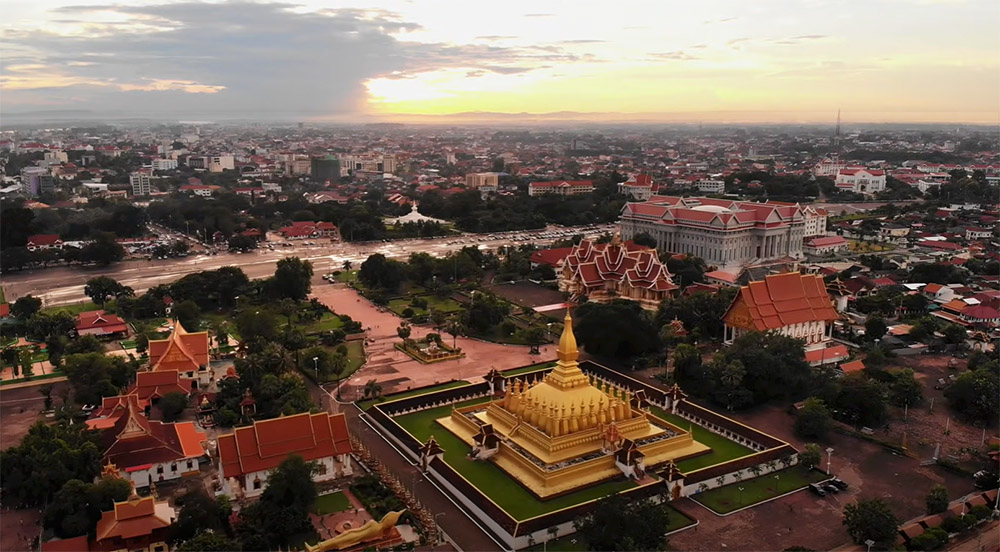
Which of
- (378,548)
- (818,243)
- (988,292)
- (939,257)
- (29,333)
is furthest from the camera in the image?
(818,243)

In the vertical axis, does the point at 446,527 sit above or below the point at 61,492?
below

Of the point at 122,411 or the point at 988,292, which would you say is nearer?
the point at 122,411

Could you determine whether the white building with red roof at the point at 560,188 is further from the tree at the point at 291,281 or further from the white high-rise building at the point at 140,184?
the tree at the point at 291,281

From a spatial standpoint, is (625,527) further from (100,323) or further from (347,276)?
(347,276)

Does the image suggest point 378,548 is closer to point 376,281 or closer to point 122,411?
point 122,411

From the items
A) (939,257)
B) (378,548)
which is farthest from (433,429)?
(939,257)

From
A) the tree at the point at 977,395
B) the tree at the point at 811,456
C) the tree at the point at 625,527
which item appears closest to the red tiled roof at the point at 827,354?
the tree at the point at 977,395

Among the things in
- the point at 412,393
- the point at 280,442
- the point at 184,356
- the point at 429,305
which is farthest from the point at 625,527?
the point at 429,305
